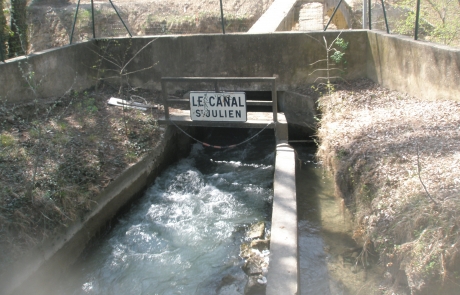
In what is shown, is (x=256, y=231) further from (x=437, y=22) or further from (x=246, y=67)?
(x=437, y=22)

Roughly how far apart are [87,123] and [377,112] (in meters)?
5.52

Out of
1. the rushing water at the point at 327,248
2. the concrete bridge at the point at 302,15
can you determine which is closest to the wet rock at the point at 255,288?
the rushing water at the point at 327,248

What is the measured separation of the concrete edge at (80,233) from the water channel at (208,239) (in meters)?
0.19

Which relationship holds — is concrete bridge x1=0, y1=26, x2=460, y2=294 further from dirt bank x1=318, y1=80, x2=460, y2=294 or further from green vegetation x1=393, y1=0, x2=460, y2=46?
green vegetation x1=393, y1=0, x2=460, y2=46

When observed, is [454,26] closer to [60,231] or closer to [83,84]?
[83,84]

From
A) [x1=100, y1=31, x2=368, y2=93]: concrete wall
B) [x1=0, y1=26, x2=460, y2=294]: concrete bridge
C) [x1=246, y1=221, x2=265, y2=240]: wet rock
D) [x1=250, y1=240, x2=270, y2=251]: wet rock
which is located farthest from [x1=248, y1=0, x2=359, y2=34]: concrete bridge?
[x1=250, y1=240, x2=270, y2=251]: wet rock

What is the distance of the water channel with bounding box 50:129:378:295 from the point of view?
5.50 m

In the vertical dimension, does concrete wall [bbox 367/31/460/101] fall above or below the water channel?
above

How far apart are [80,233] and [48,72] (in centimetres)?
439

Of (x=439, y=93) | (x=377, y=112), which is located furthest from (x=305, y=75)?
(x=439, y=93)

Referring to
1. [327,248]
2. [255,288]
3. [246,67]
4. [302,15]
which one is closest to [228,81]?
[246,67]

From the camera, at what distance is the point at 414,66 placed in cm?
777

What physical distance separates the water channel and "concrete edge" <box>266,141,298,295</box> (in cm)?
62

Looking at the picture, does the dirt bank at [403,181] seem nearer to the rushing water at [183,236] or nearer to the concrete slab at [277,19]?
the rushing water at [183,236]
